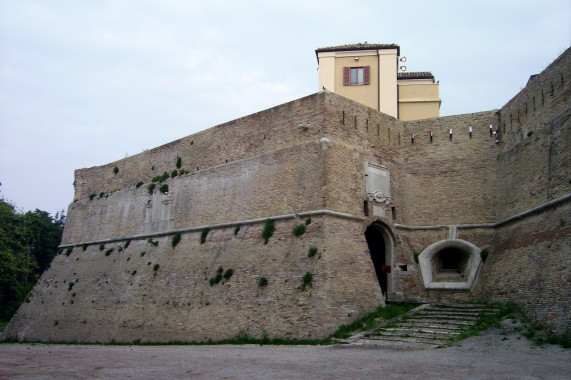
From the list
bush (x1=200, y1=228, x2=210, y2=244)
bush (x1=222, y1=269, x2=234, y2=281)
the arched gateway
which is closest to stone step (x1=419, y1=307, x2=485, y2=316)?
the arched gateway

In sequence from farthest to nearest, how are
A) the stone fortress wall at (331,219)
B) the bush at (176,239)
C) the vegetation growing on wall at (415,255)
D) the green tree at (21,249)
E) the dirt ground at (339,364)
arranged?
the green tree at (21,249), the bush at (176,239), the vegetation growing on wall at (415,255), the stone fortress wall at (331,219), the dirt ground at (339,364)

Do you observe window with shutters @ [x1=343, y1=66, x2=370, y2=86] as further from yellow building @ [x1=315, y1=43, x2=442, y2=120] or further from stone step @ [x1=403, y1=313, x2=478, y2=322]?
stone step @ [x1=403, y1=313, x2=478, y2=322]

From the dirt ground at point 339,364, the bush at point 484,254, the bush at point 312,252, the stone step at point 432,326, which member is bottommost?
the dirt ground at point 339,364

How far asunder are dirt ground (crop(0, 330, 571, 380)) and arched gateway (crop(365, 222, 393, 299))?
6023 mm

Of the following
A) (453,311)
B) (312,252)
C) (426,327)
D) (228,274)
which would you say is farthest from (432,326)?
(228,274)

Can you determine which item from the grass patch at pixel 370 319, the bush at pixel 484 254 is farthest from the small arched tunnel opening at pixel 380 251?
the bush at pixel 484 254

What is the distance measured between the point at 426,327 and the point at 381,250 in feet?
18.5

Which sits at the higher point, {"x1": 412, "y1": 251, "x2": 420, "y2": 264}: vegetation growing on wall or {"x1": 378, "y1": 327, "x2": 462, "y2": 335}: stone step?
{"x1": 412, "y1": 251, "x2": 420, "y2": 264}: vegetation growing on wall

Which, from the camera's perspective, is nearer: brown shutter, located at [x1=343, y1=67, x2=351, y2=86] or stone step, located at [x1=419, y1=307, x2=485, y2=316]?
stone step, located at [x1=419, y1=307, x2=485, y2=316]

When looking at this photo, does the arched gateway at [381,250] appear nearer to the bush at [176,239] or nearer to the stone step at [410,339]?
the stone step at [410,339]

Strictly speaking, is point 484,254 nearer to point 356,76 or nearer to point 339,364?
point 339,364

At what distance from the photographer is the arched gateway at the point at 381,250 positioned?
2058 centimetres

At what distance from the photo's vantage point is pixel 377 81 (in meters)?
32.0

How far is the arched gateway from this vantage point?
20.6 metres
